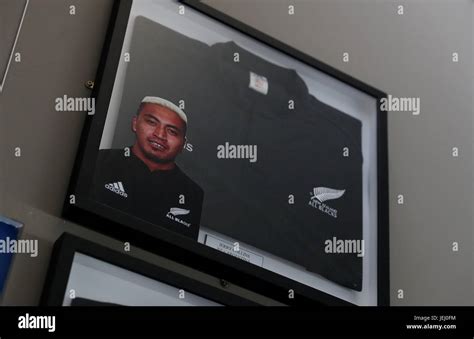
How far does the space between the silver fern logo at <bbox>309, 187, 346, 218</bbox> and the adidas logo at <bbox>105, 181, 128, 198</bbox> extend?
1.42ft

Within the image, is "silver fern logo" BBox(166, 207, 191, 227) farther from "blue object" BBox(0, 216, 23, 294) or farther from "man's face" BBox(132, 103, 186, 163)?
"blue object" BBox(0, 216, 23, 294)

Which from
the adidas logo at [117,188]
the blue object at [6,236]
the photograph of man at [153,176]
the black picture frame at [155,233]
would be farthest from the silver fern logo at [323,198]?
the blue object at [6,236]

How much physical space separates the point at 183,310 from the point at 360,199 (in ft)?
1.88

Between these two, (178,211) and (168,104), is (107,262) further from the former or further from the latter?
(168,104)

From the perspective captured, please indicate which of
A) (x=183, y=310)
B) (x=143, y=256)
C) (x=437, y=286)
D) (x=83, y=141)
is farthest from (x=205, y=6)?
(x=437, y=286)

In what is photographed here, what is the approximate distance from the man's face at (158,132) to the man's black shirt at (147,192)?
0.03 metres

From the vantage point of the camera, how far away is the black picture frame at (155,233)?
1237 millimetres

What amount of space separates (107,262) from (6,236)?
0.56 feet

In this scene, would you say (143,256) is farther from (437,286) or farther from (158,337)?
(437,286)

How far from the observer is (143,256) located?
A: 1.28 metres

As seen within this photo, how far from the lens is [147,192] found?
131 cm

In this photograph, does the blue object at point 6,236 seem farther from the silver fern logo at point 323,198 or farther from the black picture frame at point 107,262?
the silver fern logo at point 323,198

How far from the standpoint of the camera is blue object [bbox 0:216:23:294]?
114 cm

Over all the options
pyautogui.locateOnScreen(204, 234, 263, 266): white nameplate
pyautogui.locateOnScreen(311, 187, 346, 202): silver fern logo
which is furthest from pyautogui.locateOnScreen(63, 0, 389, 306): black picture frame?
pyautogui.locateOnScreen(311, 187, 346, 202): silver fern logo
